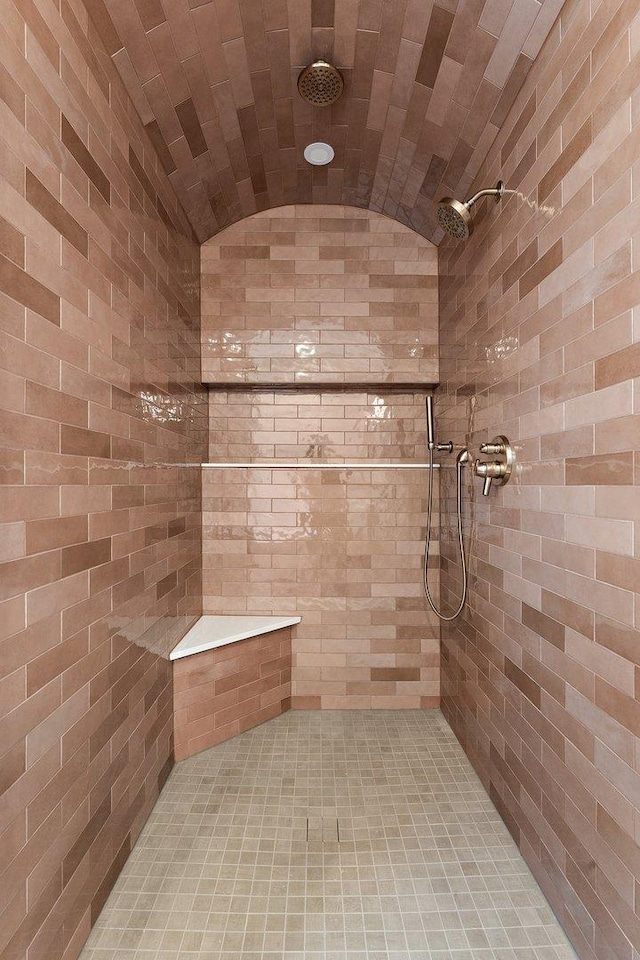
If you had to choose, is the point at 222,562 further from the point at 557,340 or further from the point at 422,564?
the point at 557,340

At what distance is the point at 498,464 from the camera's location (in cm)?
184

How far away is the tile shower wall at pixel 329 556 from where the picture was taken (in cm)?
284

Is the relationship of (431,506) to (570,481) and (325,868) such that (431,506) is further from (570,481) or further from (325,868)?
(325,868)

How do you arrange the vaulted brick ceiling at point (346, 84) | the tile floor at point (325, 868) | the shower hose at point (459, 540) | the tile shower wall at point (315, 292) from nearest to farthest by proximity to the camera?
the tile floor at point (325, 868) < the vaulted brick ceiling at point (346, 84) < the shower hose at point (459, 540) < the tile shower wall at point (315, 292)

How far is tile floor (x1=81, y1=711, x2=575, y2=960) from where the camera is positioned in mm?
1403

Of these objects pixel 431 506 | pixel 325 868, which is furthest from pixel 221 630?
pixel 431 506

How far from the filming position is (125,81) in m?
1.64

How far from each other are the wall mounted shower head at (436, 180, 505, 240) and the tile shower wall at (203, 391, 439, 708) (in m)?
1.10

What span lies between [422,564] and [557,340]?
1.66m

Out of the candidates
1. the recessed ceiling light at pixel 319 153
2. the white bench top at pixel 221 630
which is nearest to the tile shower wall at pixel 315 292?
the recessed ceiling light at pixel 319 153

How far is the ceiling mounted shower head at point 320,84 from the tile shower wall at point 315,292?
80cm

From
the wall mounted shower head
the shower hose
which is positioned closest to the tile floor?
the shower hose

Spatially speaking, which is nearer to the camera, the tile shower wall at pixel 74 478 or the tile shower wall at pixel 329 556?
the tile shower wall at pixel 74 478

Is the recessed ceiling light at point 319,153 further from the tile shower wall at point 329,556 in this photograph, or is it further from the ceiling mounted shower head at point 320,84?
the tile shower wall at point 329,556
